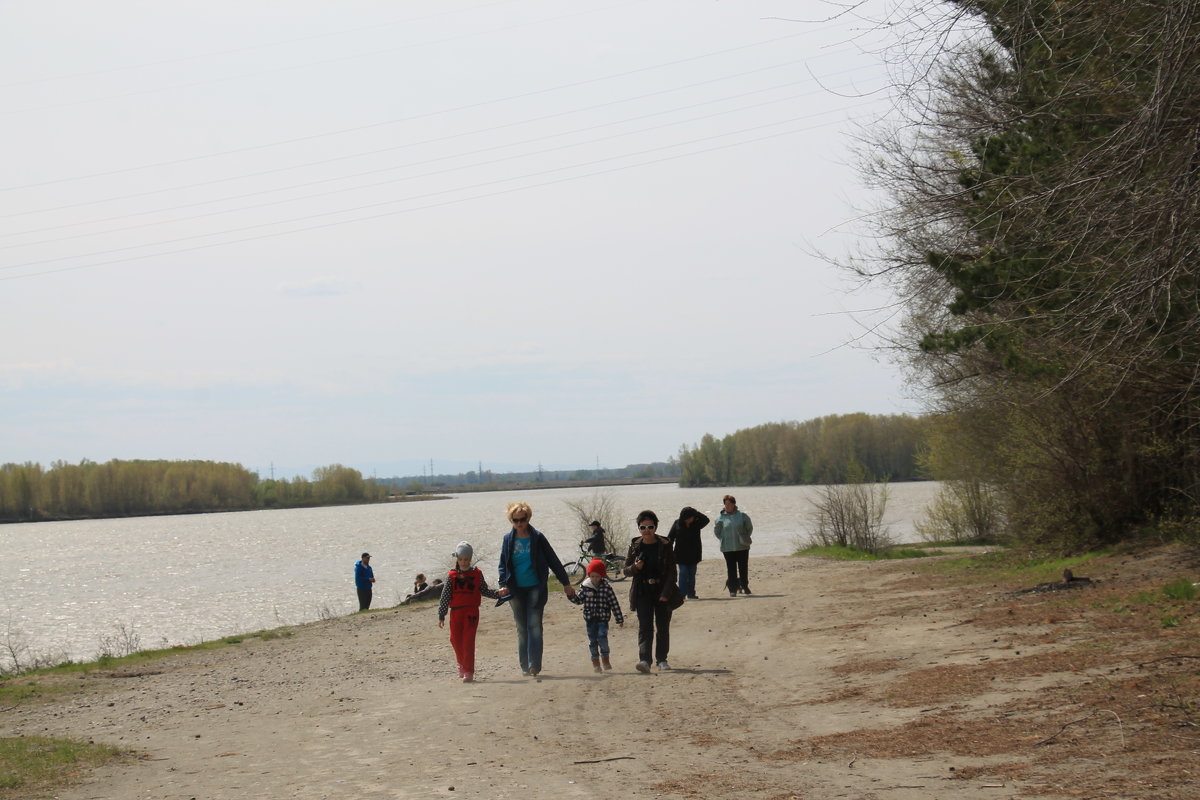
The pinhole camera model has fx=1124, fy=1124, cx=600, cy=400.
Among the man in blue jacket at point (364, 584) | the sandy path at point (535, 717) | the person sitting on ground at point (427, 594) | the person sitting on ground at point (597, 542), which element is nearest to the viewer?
the sandy path at point (535, 717)

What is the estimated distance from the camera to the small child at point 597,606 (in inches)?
500

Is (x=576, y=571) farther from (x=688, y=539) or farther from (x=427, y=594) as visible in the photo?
(x=688, y=539)

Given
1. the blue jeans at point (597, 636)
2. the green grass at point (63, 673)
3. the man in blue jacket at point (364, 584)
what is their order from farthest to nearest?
the man in blue jacket at point (364, 584) < the green grass at point (63, 673) < the blue jeans at point (597, 636)

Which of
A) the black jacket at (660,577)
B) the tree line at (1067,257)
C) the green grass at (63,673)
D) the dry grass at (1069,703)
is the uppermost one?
the tree line at (1067,257)

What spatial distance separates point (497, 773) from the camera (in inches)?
305

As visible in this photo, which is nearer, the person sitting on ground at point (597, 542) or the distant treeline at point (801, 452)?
the person sitting on ground at point (597, 542)

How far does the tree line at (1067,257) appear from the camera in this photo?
7406mm

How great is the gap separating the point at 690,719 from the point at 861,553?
24010 mm

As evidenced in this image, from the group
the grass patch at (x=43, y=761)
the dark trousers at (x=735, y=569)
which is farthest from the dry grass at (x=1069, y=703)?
the dark trousers at (x=735, y=569)

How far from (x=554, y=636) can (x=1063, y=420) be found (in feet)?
32.2

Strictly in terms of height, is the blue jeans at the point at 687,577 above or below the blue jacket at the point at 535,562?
below

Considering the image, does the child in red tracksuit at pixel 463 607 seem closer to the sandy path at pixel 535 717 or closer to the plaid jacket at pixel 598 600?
the sandy path at pixel 535 717

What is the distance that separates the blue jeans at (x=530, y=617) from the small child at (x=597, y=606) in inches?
17.9

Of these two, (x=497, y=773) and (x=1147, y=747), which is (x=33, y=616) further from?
(x=1147, y=747)
